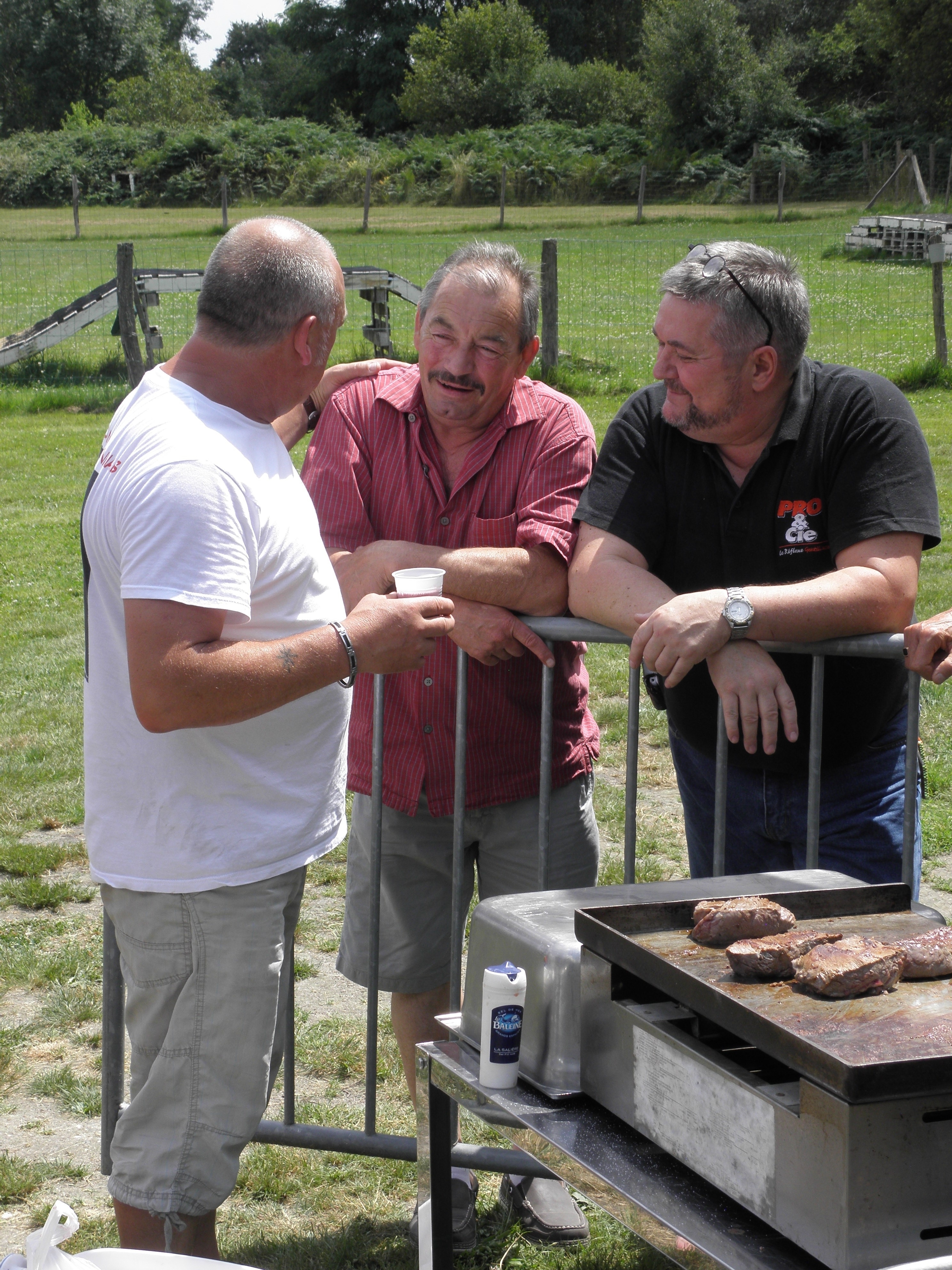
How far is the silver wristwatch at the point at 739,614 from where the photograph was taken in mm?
2445

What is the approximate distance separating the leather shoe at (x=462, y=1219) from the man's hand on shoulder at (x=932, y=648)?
1.62 m

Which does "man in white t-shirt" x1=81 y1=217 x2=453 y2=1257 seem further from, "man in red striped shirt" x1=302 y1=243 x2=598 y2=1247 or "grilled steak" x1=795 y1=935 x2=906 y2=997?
"grilled steak" x1=795 y1=935 x2=906 y2=997

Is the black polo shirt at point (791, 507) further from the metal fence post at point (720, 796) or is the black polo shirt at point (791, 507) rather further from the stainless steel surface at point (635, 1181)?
the stainless steel surface at point (635, 1181)

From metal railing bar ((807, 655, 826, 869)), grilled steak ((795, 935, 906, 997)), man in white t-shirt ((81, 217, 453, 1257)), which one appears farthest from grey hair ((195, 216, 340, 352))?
grilled steak ((795, 935, 906, 997))

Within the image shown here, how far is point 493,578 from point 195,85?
69815 millimetres

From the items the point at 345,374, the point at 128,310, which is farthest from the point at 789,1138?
the point at 128,310

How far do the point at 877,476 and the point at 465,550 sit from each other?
911mm

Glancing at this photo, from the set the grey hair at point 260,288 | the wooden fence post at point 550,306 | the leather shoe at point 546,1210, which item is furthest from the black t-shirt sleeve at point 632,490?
the wooden fence post at point 550,306

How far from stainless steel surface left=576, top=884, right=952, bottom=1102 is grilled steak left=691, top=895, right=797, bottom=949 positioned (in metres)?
0.02

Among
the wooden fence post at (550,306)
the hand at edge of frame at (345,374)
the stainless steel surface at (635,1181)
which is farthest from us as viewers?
the wooden fence post at (550,306)

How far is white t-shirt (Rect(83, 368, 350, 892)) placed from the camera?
80.6 inches

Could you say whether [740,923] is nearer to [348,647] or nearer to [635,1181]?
[635,1181]

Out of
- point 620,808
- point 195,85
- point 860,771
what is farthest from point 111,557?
point 195,85

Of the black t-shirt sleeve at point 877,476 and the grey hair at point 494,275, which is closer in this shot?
the black t-shirt sleeve at point 877,476
